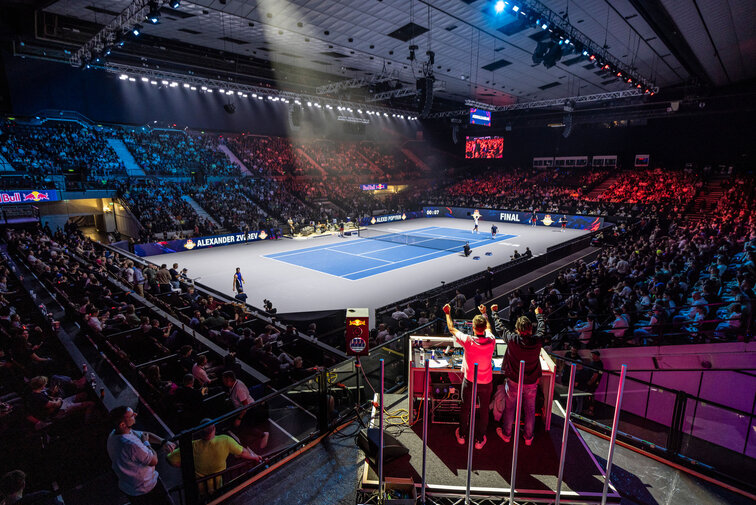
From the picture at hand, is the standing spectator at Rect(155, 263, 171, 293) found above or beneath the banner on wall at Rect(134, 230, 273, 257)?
above

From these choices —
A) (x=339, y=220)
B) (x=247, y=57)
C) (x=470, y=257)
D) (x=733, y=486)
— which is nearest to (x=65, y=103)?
(x=247, y=57)

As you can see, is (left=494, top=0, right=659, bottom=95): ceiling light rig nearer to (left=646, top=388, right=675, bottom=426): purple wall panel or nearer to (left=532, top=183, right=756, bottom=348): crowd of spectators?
(left=532, top=183, right=756, bottom=348): crowd of spectators

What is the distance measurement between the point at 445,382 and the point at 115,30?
1787cm

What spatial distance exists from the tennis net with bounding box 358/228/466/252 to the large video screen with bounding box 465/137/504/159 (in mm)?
21051

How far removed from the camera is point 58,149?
25656mm

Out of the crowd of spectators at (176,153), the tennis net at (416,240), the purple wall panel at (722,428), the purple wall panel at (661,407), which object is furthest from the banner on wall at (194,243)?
the purple wall panel at (722,428)

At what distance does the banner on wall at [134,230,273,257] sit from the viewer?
2297 cm

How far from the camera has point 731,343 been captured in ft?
26.1

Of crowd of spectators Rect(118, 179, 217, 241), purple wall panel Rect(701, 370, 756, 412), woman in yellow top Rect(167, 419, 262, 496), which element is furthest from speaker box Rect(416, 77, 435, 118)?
crowd of spectators Rect(118, 179, 217, 241)

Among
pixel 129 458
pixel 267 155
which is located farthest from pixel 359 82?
pixel 129 458

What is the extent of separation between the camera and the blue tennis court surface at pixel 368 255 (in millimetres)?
19828

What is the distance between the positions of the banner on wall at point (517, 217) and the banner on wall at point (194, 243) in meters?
18.5

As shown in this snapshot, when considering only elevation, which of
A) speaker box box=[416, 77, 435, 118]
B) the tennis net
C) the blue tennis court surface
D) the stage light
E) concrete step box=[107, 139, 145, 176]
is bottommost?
the blue tennis court surface

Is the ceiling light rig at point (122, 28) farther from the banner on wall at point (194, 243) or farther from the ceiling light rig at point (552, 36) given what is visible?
the ceiling light rig at point (552, 36)
